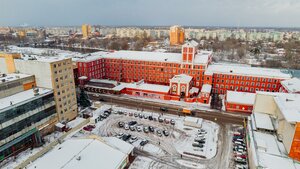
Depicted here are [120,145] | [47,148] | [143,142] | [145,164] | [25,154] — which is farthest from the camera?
[143,142]

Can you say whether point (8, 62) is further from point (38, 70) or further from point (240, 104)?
point (240, 104)

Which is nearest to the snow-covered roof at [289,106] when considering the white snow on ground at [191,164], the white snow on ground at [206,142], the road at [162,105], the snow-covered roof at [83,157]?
the road at [162,105]

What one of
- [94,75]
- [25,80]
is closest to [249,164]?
[25,80]

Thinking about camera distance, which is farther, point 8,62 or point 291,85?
point 291,85

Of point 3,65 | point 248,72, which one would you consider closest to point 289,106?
point 248,72

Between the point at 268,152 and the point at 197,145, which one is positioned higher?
the point at 268,152

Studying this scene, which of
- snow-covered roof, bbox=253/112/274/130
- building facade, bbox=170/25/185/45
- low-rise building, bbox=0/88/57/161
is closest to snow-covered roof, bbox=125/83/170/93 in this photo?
snow-covered roof, bbox=253/112/274/130

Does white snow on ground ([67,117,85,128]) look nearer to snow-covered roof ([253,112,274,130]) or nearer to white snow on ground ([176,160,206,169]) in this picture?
white snow on ground ([176,160,206,169])
